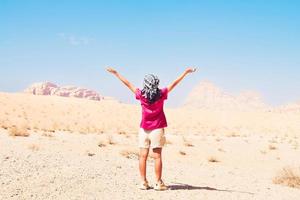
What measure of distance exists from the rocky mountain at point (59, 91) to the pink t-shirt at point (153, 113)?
13050 cm

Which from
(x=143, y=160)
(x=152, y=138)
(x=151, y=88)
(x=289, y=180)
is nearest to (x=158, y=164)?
(x=143, y=160)

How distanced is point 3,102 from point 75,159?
4439 cm

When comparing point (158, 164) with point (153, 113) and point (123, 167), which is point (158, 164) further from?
point (123, 167)

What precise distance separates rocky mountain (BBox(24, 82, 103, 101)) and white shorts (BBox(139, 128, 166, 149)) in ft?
428

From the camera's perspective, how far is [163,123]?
26.1 feet

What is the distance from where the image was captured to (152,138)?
784 centimetres

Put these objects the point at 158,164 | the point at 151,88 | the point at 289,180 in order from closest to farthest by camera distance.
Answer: the point at 151,88 → the point at 158,164 → the point at 289,180

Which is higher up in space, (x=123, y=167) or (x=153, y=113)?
(x=153, y=113)

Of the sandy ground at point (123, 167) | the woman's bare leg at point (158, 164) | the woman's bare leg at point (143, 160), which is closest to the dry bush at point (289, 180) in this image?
the sandy ground at point (123, 167)

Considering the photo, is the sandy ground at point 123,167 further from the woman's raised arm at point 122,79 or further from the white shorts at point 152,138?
the woman's raised arm at point 122,79

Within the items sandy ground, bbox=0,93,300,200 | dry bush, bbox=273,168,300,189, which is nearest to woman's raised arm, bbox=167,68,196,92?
sandy ground, bbox=0,93,300,200

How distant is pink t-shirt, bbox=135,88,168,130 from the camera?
785 cm

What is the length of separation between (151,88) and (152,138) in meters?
0.84

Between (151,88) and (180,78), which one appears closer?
(151,88)
